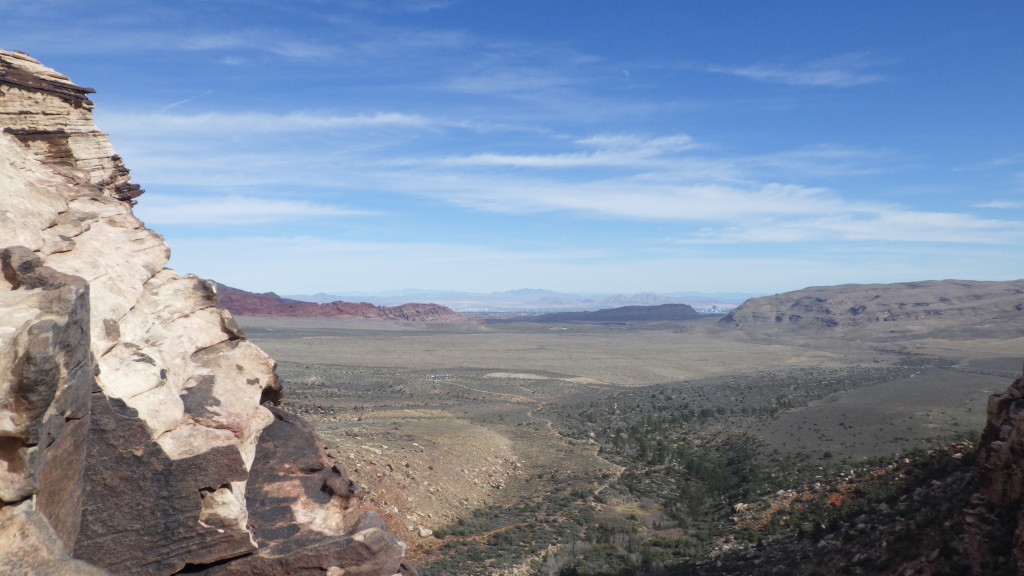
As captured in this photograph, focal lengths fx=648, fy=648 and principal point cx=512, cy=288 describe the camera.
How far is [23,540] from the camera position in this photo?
18.8 feet

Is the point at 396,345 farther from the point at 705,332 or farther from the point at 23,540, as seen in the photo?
the point at 23,540

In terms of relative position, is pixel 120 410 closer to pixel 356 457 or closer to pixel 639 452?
pixel 356 457

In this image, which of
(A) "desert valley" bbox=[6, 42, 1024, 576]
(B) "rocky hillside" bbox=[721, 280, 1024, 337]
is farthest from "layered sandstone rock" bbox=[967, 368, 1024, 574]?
(B) "rocky hillside" bbox=[721, 280, 1024, 337]

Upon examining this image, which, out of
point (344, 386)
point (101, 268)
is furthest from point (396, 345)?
point (101, 268)

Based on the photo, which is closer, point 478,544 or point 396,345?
point 478,544

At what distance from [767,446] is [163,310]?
98.5ft

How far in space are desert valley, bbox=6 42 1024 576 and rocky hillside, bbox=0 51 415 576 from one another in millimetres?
30

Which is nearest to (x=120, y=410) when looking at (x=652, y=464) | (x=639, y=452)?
(x=652, y=464)

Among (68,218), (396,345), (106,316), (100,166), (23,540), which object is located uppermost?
(100,166)

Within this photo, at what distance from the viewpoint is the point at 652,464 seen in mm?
32719

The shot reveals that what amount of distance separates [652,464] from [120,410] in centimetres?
2829

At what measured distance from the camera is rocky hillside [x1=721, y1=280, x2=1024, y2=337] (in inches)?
5290

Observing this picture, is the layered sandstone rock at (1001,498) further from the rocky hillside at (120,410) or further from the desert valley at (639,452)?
the rocky hillside at (120,410)

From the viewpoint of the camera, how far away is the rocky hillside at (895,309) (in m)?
134
